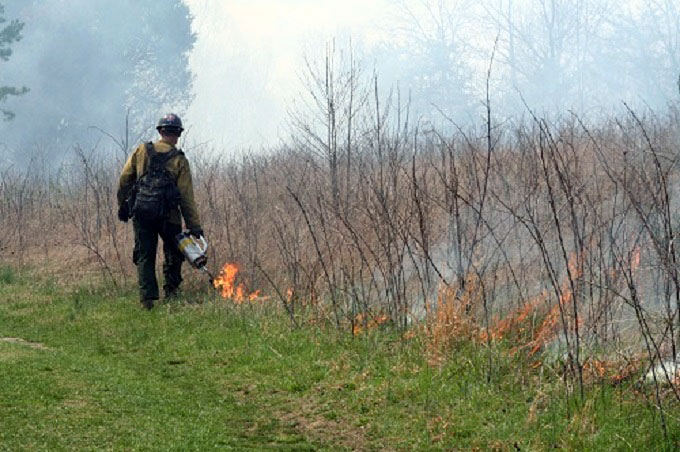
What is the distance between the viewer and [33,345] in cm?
709

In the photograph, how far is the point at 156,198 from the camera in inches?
324

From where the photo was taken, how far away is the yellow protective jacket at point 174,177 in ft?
27.5

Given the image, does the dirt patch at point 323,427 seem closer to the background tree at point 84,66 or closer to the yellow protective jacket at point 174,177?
the yellow protective jacket at point 174,177

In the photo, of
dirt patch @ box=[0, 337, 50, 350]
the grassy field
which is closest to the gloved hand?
the grassy field

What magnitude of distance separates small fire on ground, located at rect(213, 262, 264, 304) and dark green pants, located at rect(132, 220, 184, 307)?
49cm

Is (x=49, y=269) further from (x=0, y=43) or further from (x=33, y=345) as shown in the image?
(x=0, y=43)

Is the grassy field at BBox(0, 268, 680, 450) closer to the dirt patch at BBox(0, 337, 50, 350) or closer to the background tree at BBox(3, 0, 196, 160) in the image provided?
the dirt patch at BBox(0, 337, 50, 350)

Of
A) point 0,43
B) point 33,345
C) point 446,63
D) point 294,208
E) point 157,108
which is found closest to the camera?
point 33,345

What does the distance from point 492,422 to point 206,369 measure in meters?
2.58

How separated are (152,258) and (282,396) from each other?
350 cm

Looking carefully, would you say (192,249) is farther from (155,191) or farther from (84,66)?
(84,66)

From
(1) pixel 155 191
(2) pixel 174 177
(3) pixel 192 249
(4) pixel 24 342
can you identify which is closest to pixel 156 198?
(1) pixel 155 191

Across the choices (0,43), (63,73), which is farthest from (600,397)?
(63,73)

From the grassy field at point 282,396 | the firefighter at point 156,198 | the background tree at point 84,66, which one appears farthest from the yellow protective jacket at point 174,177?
the background tree at point 84,66
